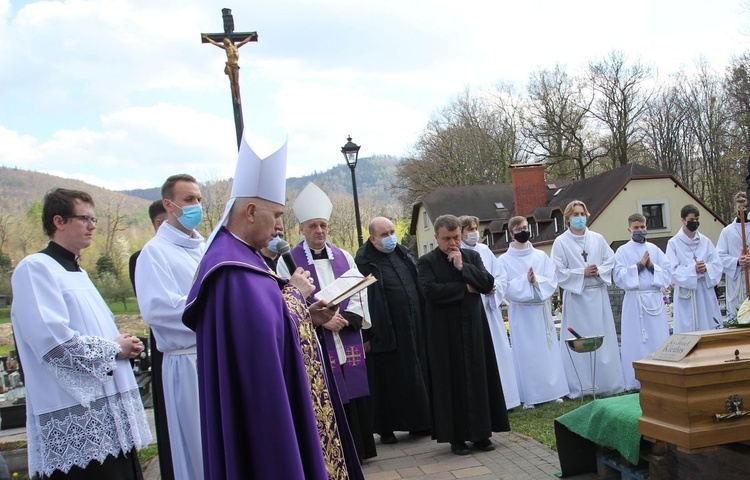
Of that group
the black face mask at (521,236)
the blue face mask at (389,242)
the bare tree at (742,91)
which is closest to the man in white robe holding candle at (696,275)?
the black face mask at (521,236)

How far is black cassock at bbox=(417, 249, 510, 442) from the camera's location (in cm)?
657

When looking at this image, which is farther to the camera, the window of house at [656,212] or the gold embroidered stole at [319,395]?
the window of house at [656,212]

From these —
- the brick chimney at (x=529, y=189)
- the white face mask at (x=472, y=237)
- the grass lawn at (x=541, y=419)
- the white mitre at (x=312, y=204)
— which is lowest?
the grass lawn at (x=541, y=419)

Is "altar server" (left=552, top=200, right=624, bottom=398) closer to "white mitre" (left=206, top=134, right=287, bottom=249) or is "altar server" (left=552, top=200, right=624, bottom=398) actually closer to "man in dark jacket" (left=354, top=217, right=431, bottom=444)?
"man in dark jacket" (left=354, top=217, right=431, bottom=444)

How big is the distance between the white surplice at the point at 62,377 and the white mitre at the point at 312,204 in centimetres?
290

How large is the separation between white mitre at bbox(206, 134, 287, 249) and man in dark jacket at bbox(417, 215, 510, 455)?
12.7ft

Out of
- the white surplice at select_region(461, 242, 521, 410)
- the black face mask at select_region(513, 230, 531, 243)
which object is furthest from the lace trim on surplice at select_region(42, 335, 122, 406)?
the black face mask at select_region(513, 230, 531, 243)

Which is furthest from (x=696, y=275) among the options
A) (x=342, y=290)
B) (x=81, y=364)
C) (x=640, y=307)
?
(x=81, y=364)

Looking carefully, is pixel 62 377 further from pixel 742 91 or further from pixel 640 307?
pixel 742 91

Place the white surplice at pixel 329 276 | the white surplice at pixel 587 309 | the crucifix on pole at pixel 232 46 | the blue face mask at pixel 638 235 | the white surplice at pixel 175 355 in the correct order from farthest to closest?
the crucifix on pole at pixel 232 46 → the blue face mask at pixel 638 235 → the white surplice at pixel 587 309 → the white surplice at pixel 329 276 → the white surplice at pixel 175 355

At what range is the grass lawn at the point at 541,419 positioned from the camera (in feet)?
23.1

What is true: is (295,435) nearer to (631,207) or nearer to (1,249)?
(631,207)

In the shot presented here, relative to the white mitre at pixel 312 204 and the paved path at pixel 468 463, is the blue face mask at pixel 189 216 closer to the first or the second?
the white mitre at pixel 312 204

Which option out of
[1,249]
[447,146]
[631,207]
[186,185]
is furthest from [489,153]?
[186,185]
